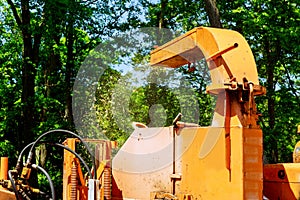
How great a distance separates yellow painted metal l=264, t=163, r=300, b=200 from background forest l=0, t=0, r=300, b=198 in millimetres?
6904

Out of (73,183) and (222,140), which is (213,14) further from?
(222,140)

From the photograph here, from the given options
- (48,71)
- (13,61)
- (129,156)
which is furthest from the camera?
(48,71)

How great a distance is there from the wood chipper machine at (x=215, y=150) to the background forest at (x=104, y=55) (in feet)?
22.5

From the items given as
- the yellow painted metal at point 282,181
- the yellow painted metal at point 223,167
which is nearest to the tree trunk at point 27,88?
the yellow painted metal at point 282,181

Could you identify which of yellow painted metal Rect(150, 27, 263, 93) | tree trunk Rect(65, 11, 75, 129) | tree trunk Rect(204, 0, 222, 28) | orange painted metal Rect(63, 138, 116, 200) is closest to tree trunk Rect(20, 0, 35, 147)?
tree trunk Rect(65, 11, 75, 129)

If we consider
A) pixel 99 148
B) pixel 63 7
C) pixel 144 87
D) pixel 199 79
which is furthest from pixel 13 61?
pixel 99 148

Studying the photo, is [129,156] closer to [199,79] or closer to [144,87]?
[144,87]

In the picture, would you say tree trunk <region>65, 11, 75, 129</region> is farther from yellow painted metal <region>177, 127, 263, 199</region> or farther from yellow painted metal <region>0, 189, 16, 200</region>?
yellow painted metal <region>177, 127, 263, 199</region>

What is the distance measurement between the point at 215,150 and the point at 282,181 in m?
1.11

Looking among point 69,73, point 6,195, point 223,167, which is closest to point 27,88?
point 69,73

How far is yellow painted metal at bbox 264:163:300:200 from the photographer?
196 inches

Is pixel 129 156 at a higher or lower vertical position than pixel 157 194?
higher

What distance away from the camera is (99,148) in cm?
600

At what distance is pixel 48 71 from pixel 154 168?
1252cm
